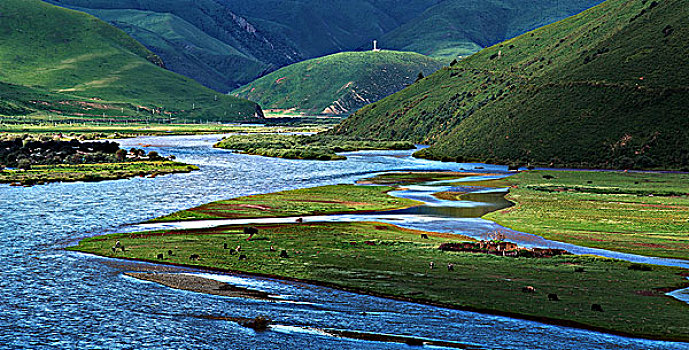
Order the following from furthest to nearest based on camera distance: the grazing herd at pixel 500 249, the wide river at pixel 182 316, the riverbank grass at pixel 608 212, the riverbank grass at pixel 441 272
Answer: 1. the riverbank grass at pixel 608 212
2. the grazing herd at pixel 500 249
3. the riverbank grass at pixel 441 272
4. the wide river at pixel 182 316

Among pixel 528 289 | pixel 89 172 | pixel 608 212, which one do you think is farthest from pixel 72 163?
pixel 528 289

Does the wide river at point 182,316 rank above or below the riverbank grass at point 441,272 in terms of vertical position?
below

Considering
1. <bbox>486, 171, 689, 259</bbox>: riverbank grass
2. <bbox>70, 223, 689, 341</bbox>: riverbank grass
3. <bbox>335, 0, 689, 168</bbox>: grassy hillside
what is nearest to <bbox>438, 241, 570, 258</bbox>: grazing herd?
<bbox>70, 223, 689, 341</bbox>: riverbank grass

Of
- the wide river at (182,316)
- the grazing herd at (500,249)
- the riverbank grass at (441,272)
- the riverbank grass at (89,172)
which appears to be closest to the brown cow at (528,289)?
the riverbank grass at (441,272)

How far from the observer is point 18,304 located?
37750 millimetres

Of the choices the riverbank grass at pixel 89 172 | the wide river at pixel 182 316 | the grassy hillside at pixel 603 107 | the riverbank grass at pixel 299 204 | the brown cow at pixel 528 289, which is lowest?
the wide river at pixel 182 316

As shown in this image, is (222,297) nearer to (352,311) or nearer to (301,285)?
(301,285)

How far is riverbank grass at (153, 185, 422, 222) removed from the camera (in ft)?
234

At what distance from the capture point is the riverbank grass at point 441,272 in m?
35.1

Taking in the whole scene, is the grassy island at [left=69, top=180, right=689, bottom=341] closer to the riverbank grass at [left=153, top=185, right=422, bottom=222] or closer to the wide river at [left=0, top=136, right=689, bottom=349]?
the wide river at [left=0, top=136, right=689, bottom=349]

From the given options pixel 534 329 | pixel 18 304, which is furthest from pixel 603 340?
pixel 18 304

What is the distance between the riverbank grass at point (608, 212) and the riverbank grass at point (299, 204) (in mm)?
15333

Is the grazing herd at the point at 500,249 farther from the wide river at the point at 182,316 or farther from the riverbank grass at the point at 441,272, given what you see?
the wide river at the point at 182,316

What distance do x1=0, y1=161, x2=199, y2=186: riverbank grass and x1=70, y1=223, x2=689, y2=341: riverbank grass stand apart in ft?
186
